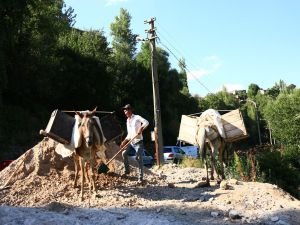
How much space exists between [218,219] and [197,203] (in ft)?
4.20

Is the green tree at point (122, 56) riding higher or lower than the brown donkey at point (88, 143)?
higher

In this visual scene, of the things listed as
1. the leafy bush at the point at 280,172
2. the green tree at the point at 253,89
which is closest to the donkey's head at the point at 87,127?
the leafy bush at the point at 280,172

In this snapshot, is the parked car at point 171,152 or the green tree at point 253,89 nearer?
the parked car at point 171,152

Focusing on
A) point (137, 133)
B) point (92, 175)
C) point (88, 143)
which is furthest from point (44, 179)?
point (137, 133)

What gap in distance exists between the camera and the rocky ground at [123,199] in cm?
991

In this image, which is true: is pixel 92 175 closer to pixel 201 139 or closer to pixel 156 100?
pixel 201 139

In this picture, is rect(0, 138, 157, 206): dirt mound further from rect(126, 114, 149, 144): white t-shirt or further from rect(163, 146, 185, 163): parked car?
rect(163, 146, 185, 163): parked car

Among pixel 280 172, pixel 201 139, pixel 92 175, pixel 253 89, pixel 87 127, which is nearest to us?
pixel 87 127

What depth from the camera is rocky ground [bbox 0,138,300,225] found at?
9906 mm

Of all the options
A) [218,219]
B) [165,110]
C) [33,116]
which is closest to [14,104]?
[33,116]

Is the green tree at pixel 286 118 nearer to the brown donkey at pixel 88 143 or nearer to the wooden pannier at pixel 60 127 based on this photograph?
the wooden pannier at pixel 60 127

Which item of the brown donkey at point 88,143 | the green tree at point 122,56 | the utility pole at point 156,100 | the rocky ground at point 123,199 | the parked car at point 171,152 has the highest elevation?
the green tree at point 122,56

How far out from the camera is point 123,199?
38.5 ft

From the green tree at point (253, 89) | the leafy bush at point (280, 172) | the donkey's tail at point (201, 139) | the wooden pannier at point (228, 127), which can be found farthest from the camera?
the green tree at point (253, 89)
